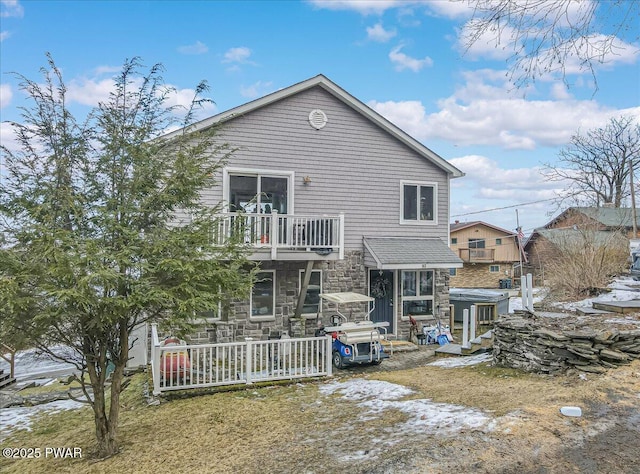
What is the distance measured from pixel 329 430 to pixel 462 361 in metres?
4.90

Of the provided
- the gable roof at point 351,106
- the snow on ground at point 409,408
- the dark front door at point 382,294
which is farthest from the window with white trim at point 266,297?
the gable roof at point 351,106

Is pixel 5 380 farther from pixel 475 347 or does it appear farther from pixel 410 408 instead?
pixel 475 347

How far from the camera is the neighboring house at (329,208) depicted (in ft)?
35.5

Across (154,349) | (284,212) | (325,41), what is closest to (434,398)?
(154,349)

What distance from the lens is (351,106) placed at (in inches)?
491

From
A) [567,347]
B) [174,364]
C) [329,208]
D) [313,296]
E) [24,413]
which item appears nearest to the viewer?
[567,347]

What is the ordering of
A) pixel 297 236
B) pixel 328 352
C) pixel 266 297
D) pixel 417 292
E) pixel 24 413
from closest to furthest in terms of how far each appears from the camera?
pixel 24 413 < pixel 328 352 < pixel 297 236 < pixel 266 297 < pixel 417 292

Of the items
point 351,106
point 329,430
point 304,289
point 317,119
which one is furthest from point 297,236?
point 329,430

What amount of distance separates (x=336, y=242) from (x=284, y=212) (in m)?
1.82

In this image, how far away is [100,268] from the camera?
4.46 meters

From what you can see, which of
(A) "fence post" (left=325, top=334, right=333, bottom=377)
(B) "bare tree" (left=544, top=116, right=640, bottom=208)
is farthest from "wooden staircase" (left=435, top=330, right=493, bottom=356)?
(B) "bare tree" (left=544, top=116, right=640, bottom=208)

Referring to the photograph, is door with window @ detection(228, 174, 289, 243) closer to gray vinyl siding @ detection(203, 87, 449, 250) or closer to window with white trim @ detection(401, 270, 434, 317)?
gray vinyl siding @ detection(203, 87, 449, 250)

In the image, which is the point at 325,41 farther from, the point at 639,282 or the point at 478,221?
the point at 478,221

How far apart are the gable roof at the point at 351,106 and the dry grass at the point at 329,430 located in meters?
7.10
